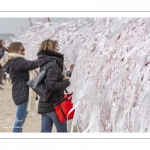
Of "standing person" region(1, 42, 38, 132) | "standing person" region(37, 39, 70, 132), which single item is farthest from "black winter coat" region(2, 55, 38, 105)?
"standing person" region(37, 39, 70, 132)

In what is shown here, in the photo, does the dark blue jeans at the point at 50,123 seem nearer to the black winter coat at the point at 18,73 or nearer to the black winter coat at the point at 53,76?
the black winter coat at the point at 53,76

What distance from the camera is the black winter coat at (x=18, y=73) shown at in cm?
196

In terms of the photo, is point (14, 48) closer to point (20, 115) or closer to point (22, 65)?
point (22, 65)

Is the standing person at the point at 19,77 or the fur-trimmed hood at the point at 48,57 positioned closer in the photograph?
the fur-trimmed hood at the point at 48,57

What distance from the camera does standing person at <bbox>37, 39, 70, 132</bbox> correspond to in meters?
1.65

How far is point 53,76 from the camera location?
1638 millimetres

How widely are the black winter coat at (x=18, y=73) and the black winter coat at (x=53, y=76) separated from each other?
0.27 meters

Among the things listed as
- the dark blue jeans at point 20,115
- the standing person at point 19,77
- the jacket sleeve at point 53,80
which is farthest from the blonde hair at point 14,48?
the jacket sleeve at point 53,80

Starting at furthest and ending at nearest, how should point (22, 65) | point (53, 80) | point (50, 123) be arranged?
1. point (22, 65)
2. point (50, 123)
3. point (53, 80)

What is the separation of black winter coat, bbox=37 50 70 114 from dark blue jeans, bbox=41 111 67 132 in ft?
0.09

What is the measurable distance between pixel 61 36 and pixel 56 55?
148 cm

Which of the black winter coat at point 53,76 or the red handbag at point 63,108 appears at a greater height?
the black winter coat at point 53,76

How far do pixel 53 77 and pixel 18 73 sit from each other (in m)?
0.42

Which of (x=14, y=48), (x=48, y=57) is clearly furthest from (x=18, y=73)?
(x=48, y=57)
